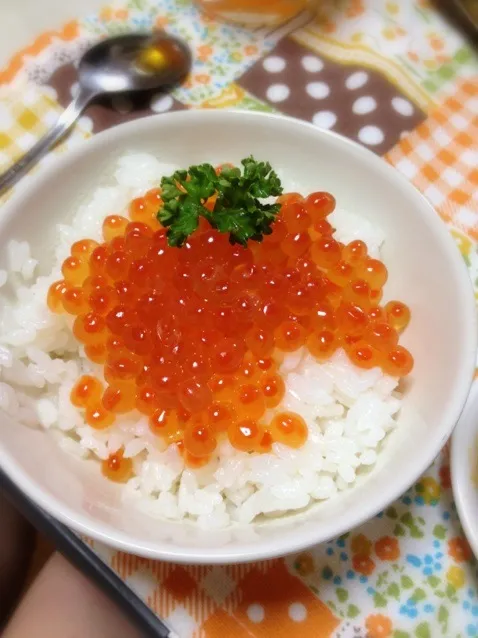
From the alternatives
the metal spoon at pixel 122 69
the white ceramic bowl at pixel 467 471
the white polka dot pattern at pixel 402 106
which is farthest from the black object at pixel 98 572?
the white polka dot pattern at pixel 402 106

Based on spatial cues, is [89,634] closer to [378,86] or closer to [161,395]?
[161,395]

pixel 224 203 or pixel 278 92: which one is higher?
pixel 224 203

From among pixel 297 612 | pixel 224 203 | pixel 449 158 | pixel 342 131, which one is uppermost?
pixel 224 203

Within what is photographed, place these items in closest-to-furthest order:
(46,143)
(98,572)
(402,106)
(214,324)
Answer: (214,324) → (98,572) → (46,143) → (402,106)

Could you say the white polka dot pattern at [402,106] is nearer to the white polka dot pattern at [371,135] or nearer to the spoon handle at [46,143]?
the white polka dot pattern at [371,135]

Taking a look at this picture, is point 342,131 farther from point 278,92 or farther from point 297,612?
point 297,612

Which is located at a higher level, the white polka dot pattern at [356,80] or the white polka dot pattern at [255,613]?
the white polka dot pattern at [356,80]

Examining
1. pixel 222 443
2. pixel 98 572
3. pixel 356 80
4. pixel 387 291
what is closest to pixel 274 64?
pixel 356 80

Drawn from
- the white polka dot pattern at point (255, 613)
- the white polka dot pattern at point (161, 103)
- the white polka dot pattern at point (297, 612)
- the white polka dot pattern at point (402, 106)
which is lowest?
the white polka dot pattern at point (297, 612)
